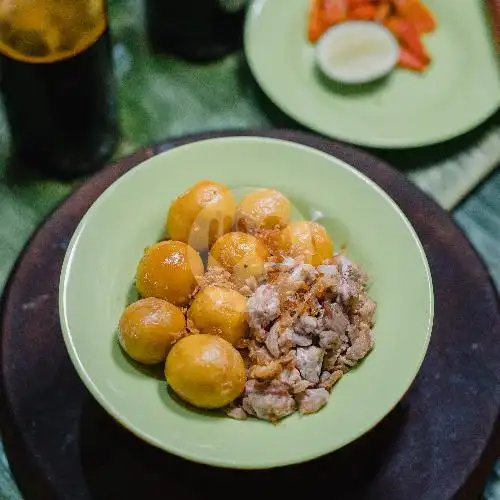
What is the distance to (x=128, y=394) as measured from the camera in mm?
631

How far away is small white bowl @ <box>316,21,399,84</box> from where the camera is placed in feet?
3.66

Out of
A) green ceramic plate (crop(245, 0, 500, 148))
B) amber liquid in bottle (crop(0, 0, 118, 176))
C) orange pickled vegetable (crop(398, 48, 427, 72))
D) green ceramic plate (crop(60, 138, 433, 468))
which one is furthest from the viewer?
orange pickled vegetable (crop(398, 48, 427, 72))

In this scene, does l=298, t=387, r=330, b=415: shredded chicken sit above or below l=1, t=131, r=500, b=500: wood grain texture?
above

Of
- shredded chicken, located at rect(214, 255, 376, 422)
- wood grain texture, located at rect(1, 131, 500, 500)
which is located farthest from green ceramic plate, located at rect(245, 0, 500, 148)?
shredded chicken, located at rect(214, 255, 376, 422)

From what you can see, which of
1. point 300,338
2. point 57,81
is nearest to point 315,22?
point 57,81

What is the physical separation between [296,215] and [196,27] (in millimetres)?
477

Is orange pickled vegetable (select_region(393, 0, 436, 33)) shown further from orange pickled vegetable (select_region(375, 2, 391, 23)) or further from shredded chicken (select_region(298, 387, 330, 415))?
shredded chicken (select_region(298, 387, 330, 415))

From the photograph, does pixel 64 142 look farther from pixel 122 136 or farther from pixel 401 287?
pixel 401 287

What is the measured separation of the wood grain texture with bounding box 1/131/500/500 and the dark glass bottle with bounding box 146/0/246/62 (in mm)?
450

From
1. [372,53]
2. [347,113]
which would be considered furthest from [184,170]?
[372,53]

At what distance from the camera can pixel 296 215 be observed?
0.79 meters

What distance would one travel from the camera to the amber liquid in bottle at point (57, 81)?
867 millimetres

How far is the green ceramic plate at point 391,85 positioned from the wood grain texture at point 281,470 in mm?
256

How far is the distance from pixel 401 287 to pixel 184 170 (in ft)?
0.87
